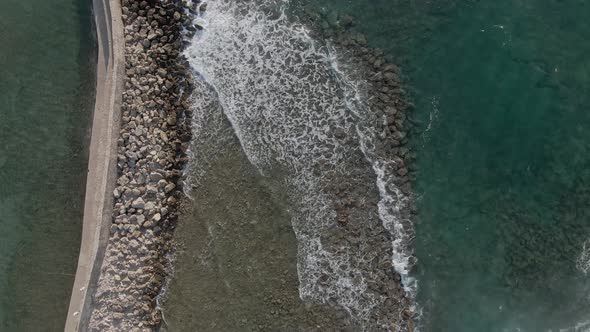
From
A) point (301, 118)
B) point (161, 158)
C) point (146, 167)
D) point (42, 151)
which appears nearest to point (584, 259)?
point (301, 118)

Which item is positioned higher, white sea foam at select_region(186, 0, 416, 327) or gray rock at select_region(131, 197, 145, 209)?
white sea foam at select_region(186, 0, 416, 327)

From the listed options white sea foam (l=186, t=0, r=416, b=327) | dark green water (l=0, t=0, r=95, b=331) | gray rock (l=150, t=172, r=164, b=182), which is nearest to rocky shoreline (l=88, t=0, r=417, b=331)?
gray rock (l=150, t=172, r=164, b=182)

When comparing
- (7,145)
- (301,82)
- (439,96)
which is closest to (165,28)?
(301,82)

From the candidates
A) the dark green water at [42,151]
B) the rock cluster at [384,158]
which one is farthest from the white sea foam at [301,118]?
the dark green water at [42,151]

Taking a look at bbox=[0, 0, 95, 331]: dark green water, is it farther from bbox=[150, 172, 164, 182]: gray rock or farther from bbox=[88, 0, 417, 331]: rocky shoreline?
bbox=[150, 172, 164, 182]: gray rock

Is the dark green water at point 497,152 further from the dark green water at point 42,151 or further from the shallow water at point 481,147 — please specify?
the dark green water at point 42,151

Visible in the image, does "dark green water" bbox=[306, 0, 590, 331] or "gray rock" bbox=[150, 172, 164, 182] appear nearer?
"dark green water" bbox=[306, 0, 590, 331]

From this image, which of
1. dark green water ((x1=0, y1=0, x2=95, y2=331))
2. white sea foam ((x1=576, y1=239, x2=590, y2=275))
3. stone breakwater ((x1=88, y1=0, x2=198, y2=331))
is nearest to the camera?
stone breakwater ((x1=88, y1=0, x2=198, y2=331))

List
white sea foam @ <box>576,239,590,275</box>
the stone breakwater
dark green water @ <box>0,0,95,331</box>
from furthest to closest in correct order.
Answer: dark green water @ <box>0,0,95,331</box> → white sea foam @ <box>576,239,590,275</box> → the stone breakwater

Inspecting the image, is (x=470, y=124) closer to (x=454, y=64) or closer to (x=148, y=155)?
(x=454, y=64)

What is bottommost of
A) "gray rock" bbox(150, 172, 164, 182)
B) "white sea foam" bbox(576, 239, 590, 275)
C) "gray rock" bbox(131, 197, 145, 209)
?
"gray rock" bbox(131, 197, 145, 209)
